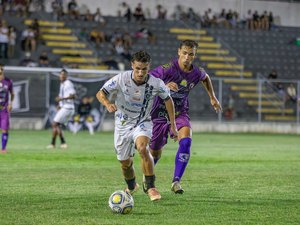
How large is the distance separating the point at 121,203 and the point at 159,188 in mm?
3404

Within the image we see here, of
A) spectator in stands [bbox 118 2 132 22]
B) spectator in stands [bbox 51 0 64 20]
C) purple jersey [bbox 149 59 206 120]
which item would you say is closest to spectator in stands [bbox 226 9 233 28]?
spectator in stands [bbox 118 2 132 22]

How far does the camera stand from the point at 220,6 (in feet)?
170

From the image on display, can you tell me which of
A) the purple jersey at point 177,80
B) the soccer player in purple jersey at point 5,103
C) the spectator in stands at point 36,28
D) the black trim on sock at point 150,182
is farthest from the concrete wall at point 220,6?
the black trim on sock at point 150,182

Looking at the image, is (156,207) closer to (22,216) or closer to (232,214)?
(232,214)

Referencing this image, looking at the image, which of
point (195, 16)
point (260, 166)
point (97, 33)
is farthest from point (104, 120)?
point (260, 166)

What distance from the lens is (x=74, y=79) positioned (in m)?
38.8

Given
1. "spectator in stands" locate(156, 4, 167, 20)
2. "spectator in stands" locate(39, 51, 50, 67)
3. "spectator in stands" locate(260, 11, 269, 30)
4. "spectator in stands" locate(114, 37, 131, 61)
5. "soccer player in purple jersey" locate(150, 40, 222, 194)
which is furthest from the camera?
"spectator in stands" locate(260, 11, 269, 30)

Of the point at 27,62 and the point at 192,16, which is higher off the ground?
the point at 192,16

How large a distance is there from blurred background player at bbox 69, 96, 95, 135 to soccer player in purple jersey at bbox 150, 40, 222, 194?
961 inches

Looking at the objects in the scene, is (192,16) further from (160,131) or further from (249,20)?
(160,131)

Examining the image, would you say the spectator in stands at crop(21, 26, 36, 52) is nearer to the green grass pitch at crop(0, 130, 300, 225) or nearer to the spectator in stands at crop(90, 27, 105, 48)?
the spectator in stands at crop(90, 27, 105, 48)

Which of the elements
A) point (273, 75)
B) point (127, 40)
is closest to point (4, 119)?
point (127, 40)

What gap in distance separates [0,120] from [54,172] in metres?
7.26

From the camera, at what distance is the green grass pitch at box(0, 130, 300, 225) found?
379 inches
